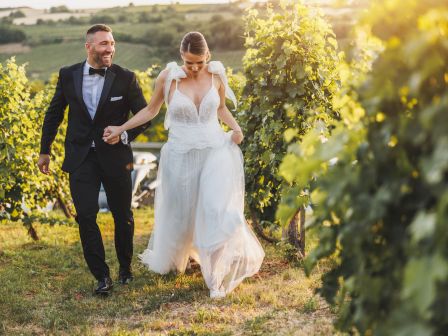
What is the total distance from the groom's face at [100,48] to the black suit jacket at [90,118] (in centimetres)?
10

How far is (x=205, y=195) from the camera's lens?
230 inches

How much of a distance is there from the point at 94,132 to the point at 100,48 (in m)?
0.74

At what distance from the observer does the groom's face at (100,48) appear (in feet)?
19.0

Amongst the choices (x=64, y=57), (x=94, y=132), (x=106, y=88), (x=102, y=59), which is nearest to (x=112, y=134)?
(x=94, y=132)

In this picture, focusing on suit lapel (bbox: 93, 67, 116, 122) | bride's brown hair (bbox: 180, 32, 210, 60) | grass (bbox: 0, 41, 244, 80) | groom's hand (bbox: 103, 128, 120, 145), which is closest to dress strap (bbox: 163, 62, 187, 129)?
bride's brown hair (bbox: 180, 32, 210, 60)

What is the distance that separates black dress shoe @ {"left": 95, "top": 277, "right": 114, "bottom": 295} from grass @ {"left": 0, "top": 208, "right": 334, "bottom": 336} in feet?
0.28

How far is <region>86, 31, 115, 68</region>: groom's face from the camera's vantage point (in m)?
5.79

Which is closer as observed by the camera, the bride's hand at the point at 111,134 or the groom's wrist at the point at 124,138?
the bride's hand at the point at 111,134

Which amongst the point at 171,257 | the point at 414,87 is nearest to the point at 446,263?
the point at 414,87

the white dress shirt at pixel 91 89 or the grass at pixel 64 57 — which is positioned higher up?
the white dress shirt at pixel 91 89

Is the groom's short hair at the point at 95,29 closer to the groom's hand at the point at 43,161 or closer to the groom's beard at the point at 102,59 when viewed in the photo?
the groom's beard at the point at 102,59

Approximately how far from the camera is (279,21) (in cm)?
675

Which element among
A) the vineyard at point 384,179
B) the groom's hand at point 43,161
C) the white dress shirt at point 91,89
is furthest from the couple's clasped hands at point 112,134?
the vineyard at point 384,179

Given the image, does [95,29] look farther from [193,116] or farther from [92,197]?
[92,197]
